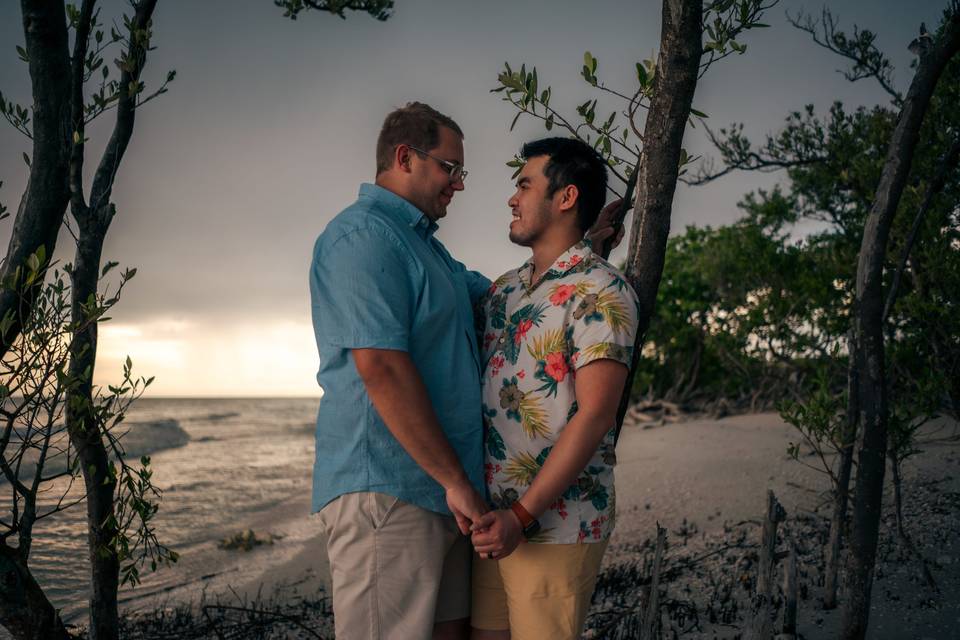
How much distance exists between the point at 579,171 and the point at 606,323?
2.51ft

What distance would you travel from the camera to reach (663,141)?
9.29ft

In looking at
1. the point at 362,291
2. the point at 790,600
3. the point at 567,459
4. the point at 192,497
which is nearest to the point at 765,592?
the point at 790,600

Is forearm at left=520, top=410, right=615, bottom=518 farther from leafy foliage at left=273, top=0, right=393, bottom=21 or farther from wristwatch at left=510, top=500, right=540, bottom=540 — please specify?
leafy foliage at left=273, top=0, right=393, bottom=21

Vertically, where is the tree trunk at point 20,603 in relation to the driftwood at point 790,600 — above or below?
above

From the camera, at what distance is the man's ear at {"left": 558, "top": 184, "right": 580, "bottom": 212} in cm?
278

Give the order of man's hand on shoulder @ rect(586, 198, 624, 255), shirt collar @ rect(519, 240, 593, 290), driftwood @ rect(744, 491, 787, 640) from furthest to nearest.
→ 1. driftwood @ rect(744, 491, 787, 640)
2. man's hand on shoulder @ rect(586, 198, 624, 255)
3. shirt collar @ rect(519, 240, 593, 290)

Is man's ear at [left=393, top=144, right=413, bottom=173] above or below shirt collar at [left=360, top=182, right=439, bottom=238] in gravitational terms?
above

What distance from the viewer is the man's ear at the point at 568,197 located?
9.11 feet

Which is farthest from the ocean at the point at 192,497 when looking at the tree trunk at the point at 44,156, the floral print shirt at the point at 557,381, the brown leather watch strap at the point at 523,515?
the brown leather watch strap at the point at 523,515

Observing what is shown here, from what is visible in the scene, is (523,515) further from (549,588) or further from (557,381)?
(557,381)

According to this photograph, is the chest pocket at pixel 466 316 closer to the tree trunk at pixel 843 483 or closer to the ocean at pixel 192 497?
the tree trunk at pixel 843 483

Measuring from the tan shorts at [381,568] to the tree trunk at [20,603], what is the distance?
1.80 metres

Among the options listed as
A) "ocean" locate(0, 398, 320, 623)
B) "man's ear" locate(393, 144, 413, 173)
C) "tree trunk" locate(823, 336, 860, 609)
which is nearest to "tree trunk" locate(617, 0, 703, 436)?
"man's ear" locate(393, 144, 413, 173)

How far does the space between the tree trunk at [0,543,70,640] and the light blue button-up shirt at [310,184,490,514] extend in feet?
6.09
